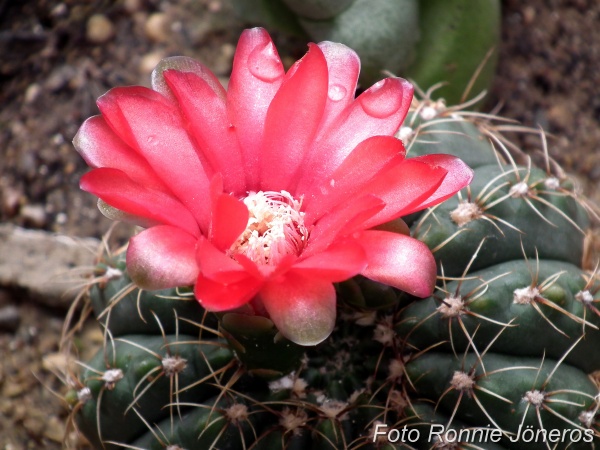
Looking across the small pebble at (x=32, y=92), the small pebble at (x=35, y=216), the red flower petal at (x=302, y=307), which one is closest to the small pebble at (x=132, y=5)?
the small pebble at (x=32, y=92)

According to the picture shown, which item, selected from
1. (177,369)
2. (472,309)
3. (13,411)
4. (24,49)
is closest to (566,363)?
(472,309)

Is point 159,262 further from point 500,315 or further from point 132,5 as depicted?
point 132,5

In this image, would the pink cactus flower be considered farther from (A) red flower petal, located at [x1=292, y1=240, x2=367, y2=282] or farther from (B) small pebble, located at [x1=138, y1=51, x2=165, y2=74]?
(B) small pebble, located at [x1=138, y1=51, x2=165, y2=74]

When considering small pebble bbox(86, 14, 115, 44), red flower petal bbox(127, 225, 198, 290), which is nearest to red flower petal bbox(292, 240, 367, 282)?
red flower petal bbox(127, 225, 198, 290)

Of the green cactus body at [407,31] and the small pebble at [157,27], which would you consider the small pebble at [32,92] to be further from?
the green cactus body at [407,31]

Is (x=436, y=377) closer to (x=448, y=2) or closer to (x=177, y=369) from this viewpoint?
(x=177, y=369)
